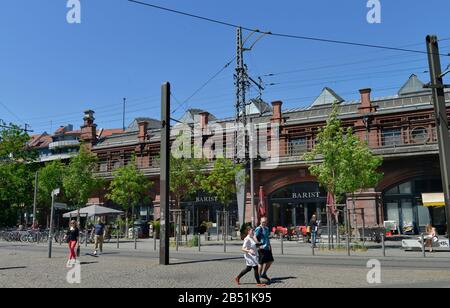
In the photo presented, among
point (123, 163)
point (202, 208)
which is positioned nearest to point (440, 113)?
point (202, 208)

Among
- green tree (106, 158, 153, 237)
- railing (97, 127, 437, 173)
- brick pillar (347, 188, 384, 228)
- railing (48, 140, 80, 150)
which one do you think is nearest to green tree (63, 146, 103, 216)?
green tree (106, 158, 153, 237)

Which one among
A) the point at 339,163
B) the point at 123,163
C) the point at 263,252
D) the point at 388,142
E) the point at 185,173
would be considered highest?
the point at 123,163

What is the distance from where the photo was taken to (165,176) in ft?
52.1

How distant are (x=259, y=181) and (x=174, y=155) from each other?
9996 mm

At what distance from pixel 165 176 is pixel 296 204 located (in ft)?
71.7

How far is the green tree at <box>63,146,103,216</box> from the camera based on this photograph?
131 ft

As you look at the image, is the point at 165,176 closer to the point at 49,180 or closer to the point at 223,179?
the point at 223,179

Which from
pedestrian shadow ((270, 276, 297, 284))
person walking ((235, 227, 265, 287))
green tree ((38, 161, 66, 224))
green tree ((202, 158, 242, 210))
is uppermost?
green tree ((38, 161, 66, 224))

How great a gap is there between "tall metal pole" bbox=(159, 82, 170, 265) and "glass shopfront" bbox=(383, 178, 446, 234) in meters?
21.9

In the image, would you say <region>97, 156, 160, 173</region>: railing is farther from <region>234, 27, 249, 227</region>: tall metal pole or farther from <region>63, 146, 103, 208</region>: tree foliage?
Answer: <region>234, 27, 249, 227</region>: tall metal pole

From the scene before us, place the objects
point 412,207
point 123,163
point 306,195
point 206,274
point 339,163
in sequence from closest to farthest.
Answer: point 206,274
point 339,163
point 412,207
point 306,195
point 123,163

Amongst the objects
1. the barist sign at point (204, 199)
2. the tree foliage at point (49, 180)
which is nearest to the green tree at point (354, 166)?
the barist sign at point (204, 199)

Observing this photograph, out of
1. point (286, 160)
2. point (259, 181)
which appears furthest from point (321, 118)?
point (259, 181)
